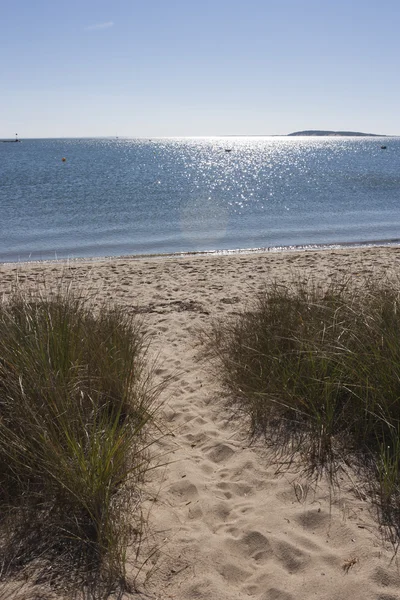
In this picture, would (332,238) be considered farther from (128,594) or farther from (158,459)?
(128,594)

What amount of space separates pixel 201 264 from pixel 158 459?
8286 mm

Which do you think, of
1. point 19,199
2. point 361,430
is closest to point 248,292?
point 361,430

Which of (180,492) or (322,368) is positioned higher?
(322,368)

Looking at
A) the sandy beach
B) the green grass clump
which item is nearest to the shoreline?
the sandy beach

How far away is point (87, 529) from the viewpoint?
9.11 feet

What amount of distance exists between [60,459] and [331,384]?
1952mm

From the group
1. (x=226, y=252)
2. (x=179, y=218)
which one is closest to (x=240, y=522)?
(x=226, y=252)

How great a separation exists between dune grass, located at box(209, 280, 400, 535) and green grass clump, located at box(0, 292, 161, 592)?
994 millimetres

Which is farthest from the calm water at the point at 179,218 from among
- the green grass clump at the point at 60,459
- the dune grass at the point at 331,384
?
the green grass clump at the point at 60,459

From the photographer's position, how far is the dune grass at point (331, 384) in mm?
3533

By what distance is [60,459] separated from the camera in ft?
9.25

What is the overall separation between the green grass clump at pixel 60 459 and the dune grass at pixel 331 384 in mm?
994

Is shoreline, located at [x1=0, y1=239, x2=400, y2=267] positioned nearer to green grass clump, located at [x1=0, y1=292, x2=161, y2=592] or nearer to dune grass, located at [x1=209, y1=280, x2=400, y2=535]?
dune grass, located at [x1=209, y1=280, x2=400, y2=535]

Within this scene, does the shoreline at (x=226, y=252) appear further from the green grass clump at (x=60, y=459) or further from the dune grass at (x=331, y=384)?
the green grass clump at (x=60, y=459)
